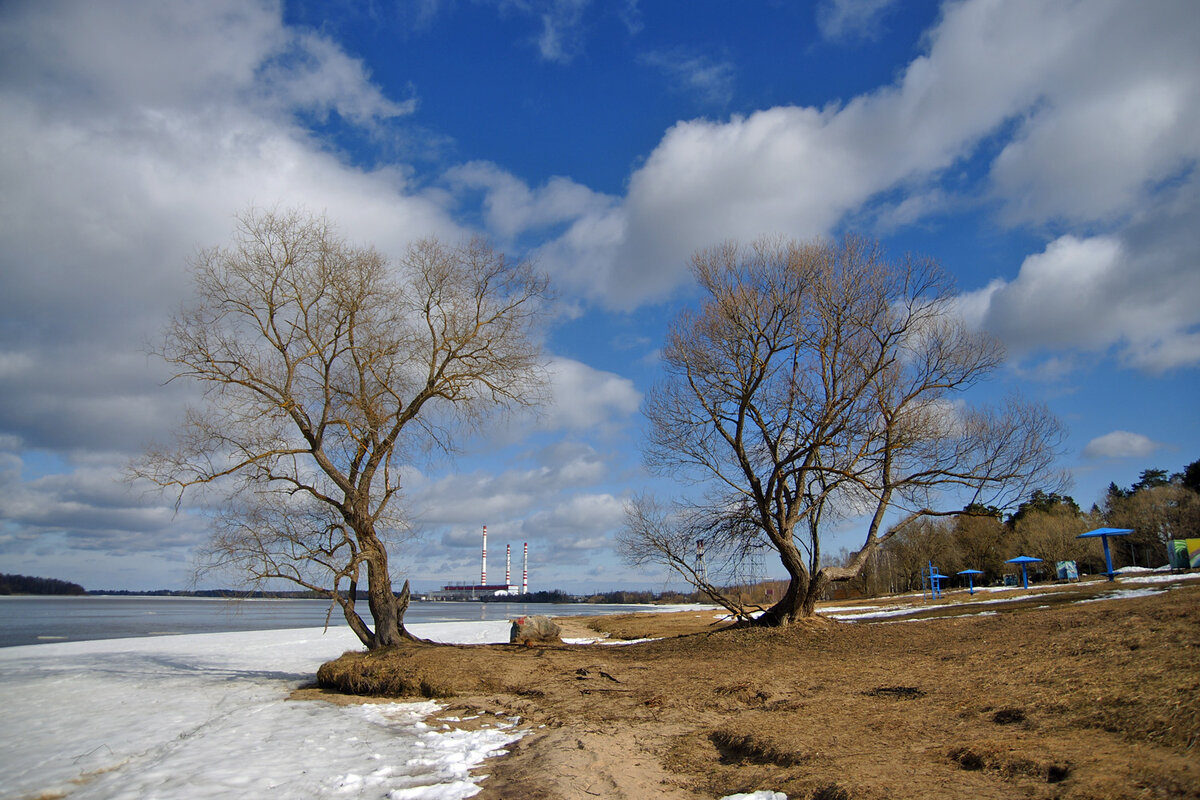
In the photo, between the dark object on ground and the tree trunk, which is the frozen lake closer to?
the tree trunk

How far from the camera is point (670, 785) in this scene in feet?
20.7

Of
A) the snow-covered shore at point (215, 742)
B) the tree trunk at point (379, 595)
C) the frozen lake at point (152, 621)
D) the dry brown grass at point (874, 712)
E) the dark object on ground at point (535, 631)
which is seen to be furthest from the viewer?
the frozen lake at point (152, 621)

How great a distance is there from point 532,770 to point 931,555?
61767 millimetres

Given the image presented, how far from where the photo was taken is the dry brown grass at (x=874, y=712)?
5.06m

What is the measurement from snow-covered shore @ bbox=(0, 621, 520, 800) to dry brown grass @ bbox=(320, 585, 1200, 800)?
110 centimetres

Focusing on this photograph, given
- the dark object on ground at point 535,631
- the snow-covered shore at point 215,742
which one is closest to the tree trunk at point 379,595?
A: the snow-covered shore at point 215,742

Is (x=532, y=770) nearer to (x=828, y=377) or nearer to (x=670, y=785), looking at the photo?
(x=670, y=785)

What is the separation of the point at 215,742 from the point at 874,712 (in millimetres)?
9217

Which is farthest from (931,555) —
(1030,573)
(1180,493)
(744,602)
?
(744,602)

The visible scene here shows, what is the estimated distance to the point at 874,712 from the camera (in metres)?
7.66

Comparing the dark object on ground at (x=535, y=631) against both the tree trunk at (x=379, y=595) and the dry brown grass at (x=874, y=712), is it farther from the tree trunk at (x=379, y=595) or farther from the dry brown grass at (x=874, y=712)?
the dry brown grass at (x=874, y=712)

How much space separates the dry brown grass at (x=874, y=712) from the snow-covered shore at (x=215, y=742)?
1.10 metres

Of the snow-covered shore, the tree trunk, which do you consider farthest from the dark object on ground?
the snow-covered shore

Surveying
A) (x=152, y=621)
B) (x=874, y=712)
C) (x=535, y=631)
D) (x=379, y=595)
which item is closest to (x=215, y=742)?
(x=379, y=595)
